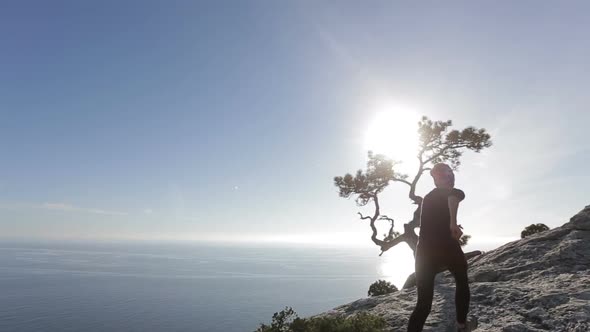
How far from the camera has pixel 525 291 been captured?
8.60 m

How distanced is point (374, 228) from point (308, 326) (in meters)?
19.0

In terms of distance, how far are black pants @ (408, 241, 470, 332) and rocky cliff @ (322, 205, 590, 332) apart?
6.37 ft

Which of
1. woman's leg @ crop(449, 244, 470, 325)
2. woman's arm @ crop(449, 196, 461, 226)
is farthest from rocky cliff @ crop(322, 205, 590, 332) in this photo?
woman's arm @ crop(449, 196, 461, 226)

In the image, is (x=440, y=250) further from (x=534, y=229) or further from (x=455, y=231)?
(x=534, y=229)

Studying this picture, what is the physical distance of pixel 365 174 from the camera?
85.4 feet

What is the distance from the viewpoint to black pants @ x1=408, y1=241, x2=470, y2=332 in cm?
598

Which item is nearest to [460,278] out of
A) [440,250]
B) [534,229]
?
[440,250]

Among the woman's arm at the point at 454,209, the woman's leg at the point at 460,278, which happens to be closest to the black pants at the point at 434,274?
the woman's leg at the point at 460,278

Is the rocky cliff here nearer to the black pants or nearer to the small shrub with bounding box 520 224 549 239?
the black pants

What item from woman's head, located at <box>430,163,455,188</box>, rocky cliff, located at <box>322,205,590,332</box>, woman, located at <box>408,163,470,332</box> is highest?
woman's head, located at <box>430,163,455,188</box>

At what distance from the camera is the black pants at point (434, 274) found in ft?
19.6

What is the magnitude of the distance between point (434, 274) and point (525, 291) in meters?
4.37

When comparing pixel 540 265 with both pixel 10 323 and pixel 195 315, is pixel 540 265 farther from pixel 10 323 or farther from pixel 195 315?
pixel 10 323

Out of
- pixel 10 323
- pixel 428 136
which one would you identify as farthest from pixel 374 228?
pixel 10 323
